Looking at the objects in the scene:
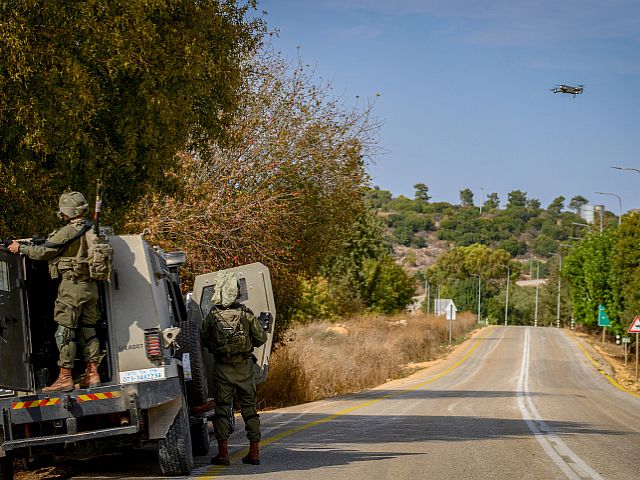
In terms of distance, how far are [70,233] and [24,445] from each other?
1.92m

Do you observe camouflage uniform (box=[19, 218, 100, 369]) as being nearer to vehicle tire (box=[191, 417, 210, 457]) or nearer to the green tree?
vehicle tire (box=[191, 417, 210, 457])

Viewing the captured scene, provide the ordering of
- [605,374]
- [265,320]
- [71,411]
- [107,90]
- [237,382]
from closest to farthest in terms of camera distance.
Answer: [71,411]
[237,382]
[265,320]
[107,90]
[605,374]

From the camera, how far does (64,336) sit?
9.35m

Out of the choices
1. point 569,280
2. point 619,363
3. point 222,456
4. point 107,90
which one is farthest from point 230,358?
point 569,280

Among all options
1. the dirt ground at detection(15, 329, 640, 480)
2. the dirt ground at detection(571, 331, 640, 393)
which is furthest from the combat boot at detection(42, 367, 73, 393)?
the dirt ground at detection(571, 331, 640, 393)

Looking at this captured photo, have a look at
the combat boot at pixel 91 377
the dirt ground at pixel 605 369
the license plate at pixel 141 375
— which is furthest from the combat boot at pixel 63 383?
the dirt ground at pixel 605 369

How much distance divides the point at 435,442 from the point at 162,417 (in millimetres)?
5596

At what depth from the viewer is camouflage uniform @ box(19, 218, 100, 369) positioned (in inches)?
368

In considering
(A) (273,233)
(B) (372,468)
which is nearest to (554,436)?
(B) (372,468)

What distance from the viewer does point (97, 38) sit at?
1211 centimetres

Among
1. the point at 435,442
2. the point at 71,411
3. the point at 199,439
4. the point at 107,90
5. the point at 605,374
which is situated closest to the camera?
the point at 71,411

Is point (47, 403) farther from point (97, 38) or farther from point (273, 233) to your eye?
point (273, 233)

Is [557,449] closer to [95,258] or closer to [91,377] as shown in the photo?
[91,377]

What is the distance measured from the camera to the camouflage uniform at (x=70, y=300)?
9344 mm
